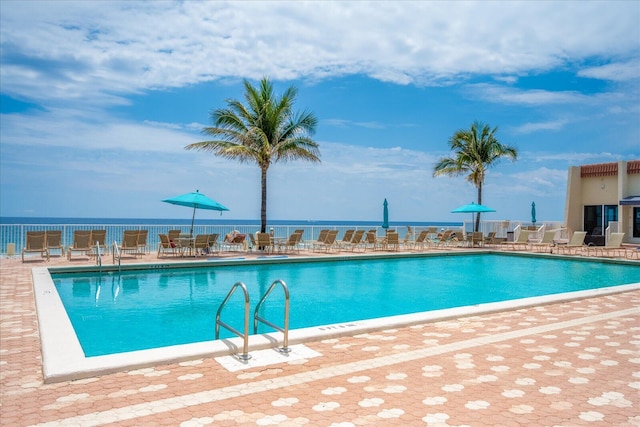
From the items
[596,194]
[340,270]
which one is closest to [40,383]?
[340,270]

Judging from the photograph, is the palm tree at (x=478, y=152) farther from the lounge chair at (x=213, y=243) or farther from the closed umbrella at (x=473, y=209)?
the lounge chair at (x=213, y=243)

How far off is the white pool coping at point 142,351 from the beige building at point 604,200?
18.5 meters

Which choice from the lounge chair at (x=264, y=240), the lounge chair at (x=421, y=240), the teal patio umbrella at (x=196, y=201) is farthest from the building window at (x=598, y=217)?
the teal patio umbrella at (x=196, y=201)

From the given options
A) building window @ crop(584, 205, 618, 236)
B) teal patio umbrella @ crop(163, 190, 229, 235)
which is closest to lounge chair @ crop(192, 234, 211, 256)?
teal patio umbrella @ crop(163, 190, 229, 235)

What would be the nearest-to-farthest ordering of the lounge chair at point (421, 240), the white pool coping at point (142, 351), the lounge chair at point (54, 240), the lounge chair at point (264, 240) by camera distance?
1. the white pool coping at point (142, 351)
2. the lounge chair at point (54, 240)
3. the lounge chair at point (264, 240)
4. the lounge chair at point (421, 240)

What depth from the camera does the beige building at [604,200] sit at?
22.2 metres

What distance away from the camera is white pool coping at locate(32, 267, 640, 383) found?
163 inches

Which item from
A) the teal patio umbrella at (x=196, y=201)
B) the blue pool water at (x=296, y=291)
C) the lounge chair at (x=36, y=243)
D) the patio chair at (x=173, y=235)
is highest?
the teal patio umbrella at (x=196, y=201)

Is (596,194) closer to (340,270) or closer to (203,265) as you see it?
(340,270)

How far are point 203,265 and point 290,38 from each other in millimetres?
7060

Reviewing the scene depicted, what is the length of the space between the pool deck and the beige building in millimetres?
19083

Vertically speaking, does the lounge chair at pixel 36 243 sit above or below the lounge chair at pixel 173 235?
below

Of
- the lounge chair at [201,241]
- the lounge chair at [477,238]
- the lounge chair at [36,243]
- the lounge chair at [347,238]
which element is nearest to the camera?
the lounge chair at [36,243]

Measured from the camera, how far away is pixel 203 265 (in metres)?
13.3
